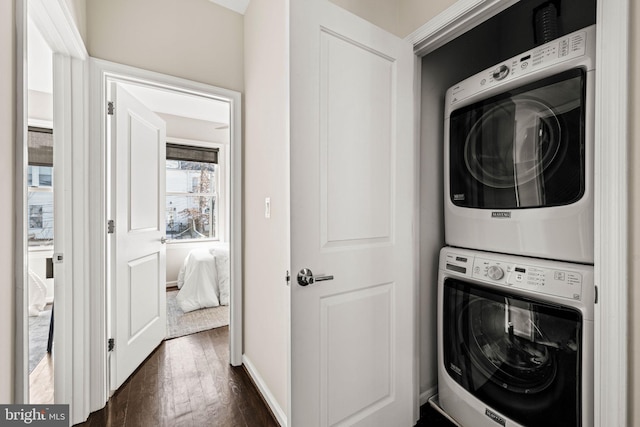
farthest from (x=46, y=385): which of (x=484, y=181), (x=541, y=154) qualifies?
(x=541, y=154)

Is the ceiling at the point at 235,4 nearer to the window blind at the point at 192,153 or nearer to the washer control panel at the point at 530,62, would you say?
the washer control panel at the point at 530,62

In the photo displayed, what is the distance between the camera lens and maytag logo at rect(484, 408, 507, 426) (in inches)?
52.1

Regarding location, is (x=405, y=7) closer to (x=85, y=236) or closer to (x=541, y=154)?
(x=541, y=154)

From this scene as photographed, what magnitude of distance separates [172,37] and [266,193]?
4.15ft

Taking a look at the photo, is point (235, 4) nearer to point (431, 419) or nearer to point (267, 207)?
point (267, 207)

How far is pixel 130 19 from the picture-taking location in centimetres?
180

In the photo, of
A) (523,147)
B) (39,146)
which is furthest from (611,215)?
(39,146)

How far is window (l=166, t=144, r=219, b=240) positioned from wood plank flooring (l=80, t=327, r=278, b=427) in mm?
2595

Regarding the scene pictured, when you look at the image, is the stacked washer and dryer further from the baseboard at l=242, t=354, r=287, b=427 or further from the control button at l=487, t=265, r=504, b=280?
the baseboard at l=242, t=354, r=287, b=427

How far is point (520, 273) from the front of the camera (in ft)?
4.18

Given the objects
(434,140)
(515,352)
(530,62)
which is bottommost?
(515,352)

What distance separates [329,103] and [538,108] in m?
0.92

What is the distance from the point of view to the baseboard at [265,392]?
5.24ft
